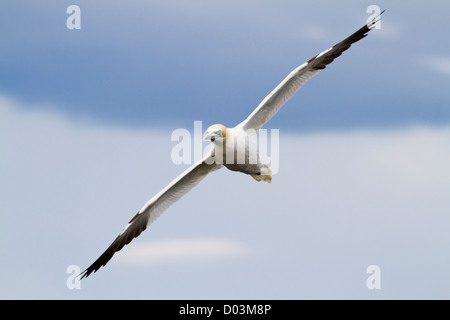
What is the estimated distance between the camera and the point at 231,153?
15.6 m

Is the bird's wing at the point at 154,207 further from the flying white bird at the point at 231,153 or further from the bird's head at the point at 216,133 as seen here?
the bird's head at the point at 216,133

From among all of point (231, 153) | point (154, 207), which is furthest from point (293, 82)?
point (154, 207)

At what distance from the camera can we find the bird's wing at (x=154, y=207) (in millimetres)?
17078

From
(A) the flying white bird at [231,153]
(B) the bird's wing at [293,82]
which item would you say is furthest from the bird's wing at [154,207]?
(B) the bird's wing at [293,82]

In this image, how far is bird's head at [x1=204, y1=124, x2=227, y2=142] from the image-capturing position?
1522cm

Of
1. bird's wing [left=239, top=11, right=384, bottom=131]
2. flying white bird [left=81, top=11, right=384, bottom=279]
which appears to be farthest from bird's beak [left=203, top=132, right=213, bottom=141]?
bird's wing [left=239, top=11, right=384, bottom=131]

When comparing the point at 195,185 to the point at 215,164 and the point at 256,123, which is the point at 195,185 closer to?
the point at 215,164

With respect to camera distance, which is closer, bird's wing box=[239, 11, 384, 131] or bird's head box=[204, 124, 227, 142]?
bird's head box=[204, 124, 227, 142]

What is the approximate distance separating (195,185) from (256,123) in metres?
2.35

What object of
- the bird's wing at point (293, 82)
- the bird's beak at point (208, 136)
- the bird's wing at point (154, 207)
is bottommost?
the bird's wing at point (154, 207)

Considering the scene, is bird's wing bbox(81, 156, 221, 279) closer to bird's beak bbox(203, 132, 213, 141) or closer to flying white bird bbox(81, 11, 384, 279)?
flying white bird bbox(81, 11, 384, 279)

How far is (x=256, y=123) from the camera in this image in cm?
1634

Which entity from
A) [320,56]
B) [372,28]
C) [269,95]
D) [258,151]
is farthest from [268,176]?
[372,28]

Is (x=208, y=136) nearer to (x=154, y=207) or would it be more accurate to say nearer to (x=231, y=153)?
(x=231, y=153)
